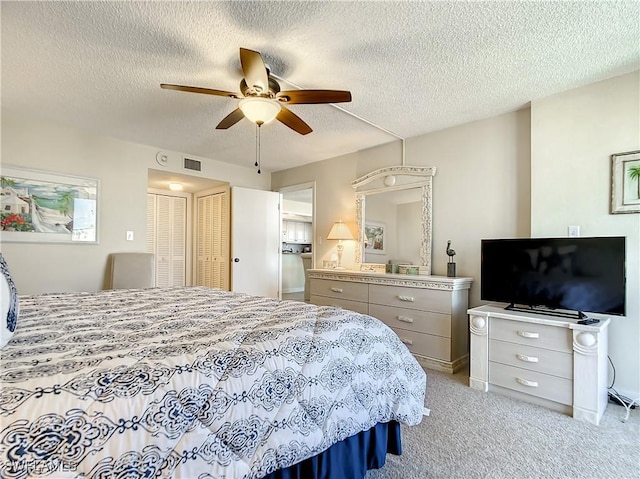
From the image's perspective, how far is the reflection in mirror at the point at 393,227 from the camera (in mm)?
3746

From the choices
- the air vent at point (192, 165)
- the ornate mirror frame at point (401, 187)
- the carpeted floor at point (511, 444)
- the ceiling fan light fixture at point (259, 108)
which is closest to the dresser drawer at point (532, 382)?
the carpeted floor at point (511, 444)

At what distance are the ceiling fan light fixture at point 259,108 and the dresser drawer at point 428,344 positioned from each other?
8.00ft

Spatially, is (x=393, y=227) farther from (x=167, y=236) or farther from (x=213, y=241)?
(x=167, y=236)

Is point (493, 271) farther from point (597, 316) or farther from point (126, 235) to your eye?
point (126, 235)

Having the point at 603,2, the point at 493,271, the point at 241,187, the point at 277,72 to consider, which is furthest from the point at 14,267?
the point at 603,2

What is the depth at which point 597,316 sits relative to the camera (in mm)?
2525

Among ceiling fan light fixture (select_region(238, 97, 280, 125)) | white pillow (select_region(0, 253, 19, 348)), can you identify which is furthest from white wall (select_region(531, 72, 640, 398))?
white pillow (select_region(0, 253, 19, 348))

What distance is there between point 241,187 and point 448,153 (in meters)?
3.01

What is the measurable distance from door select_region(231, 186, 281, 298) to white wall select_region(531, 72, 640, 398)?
11.6ft

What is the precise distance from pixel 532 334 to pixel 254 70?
2.66 m

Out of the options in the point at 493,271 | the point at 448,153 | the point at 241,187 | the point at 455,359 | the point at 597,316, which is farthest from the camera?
the point at 241,187

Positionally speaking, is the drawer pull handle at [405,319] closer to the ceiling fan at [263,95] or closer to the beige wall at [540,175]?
the beige wall at [540,175]

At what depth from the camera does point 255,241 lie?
195 inches

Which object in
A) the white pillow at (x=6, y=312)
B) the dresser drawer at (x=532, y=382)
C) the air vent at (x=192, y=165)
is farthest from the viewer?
the air vent at (x=192, y=165)
